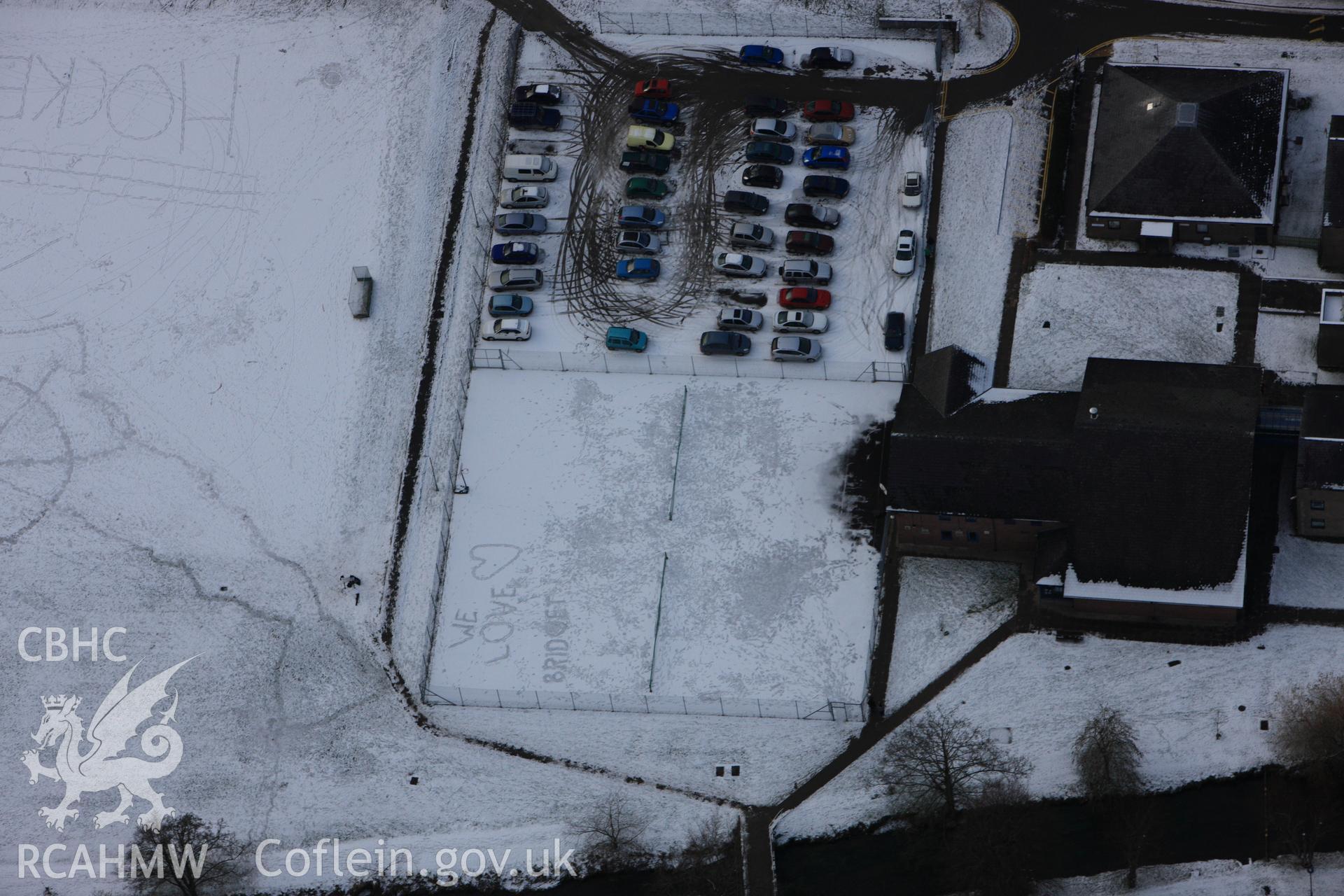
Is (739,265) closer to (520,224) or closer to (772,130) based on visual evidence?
(772,130)

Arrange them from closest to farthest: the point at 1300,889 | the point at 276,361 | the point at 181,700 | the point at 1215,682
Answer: the point at 1300,889
the point at 1215,682
the point at 181,700
the point at 276,361

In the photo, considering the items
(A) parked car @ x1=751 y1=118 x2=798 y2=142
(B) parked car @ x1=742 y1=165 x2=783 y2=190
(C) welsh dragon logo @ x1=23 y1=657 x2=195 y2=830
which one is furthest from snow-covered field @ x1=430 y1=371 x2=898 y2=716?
(A) parked car @ x1=751 y1=118 x2=798 y2=142

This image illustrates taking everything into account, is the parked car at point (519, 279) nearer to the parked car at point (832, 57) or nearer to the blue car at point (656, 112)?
the blue car at point (656, 112)

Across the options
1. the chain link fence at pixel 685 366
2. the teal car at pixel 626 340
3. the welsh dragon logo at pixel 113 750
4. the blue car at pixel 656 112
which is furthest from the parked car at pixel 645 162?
the welsh dragon logo at pixel 113 750

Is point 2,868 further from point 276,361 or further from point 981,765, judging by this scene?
point 981,765

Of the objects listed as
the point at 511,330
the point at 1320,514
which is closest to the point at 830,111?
the point at 511,330

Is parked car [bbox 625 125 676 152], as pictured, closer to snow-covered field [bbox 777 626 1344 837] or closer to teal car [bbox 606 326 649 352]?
teal car [bbox 606 326 649 352]

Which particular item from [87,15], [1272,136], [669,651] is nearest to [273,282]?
[87,15]
